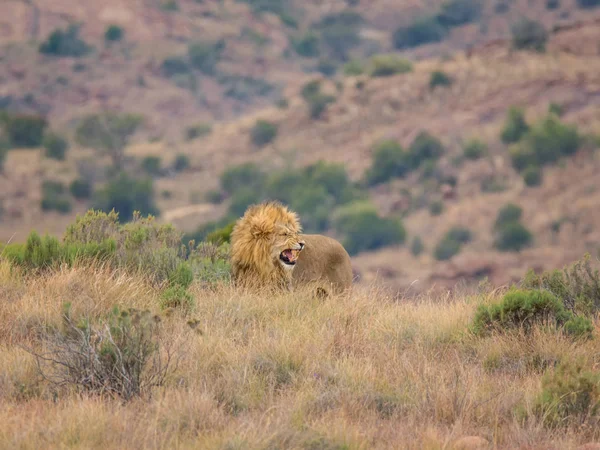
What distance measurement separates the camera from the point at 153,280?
7.36 meters

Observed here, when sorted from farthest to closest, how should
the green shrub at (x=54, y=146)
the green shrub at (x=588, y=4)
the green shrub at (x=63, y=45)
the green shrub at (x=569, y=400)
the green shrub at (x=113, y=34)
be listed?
the green shrub at (x=588, y=4) → the green shrub at (x=113, y=34) → the green shrub at (x=63, y=45) → the green shrub at (x=54, y=146) → the green shrub at (x=569, y=400)

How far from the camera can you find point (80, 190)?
56125 millimetres

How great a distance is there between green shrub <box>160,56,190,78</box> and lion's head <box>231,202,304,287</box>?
7435 centimetres

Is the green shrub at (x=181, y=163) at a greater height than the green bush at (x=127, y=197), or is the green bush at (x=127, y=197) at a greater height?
the green shrub at (x=181, y=163)

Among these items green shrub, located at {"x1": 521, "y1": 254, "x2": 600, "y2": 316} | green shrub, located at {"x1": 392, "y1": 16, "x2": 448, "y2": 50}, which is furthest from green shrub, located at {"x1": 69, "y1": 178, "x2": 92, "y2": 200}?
green shrub, located at {"x1": 521, "y1": 254, "x2": 600, "y2": 316}

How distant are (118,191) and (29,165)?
7.21 meters

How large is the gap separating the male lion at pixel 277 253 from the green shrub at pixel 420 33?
8480 cm

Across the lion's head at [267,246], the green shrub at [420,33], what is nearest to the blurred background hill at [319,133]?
the green shrub at [420,33]

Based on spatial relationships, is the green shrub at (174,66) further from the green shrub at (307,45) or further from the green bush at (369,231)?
the green bush at (369,231)

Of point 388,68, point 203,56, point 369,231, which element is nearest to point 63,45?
point 203,56

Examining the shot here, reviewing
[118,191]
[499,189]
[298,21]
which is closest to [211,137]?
[118,191]

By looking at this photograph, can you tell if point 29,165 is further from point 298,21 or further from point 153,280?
point 153,280

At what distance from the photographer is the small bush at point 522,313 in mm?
6492

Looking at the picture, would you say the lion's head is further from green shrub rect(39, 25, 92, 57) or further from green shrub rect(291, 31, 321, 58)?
green shrub rect(291, 31, 321, 58)
